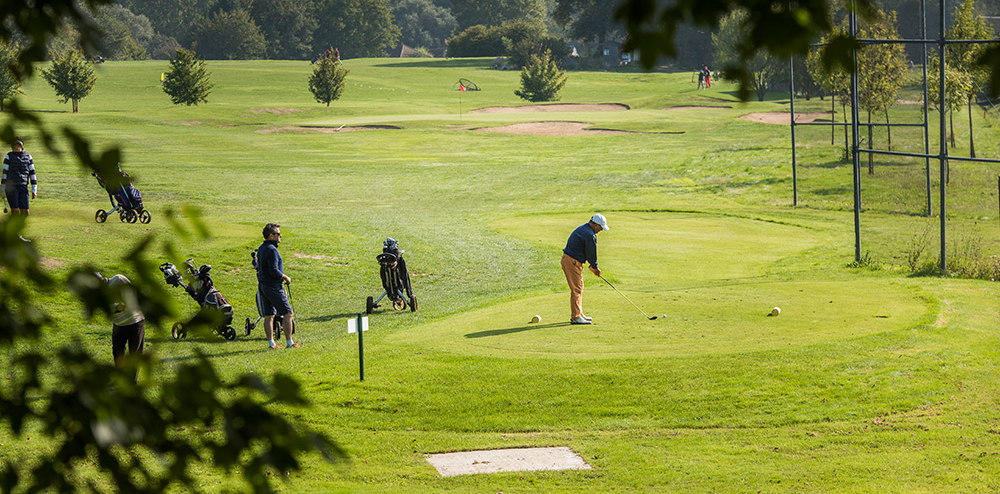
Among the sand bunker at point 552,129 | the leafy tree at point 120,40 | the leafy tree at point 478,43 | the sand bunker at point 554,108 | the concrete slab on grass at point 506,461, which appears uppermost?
the leafy tree at point 120,40

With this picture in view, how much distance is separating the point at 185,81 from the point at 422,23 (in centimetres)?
10399

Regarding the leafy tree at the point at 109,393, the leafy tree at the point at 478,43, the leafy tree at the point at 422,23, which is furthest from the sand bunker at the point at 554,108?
the leafy tree at the point at 422,23

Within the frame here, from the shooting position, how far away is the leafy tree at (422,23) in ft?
551

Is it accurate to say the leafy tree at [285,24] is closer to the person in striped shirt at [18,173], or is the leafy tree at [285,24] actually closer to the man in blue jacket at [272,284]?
the person in striped shirt at [18,173]

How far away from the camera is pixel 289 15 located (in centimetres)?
12650

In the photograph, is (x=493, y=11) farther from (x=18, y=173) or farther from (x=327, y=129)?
(x=18, y=173)

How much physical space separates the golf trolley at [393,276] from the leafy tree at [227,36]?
356ft

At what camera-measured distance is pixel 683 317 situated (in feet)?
51.5

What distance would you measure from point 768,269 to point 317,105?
61349 mm

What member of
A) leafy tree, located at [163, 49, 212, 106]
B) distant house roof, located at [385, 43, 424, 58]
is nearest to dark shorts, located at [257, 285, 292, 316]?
leafy tree, located at [163, 49, 212, 106]

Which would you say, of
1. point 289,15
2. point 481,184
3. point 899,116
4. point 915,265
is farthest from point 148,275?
point 289,15

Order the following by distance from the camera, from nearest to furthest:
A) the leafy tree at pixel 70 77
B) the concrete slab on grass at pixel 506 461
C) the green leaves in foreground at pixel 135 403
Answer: the green leaves in foreground at pixel 135 403
the concrete slab on grass at pixel 506 461
the leafy tree at pixel 70 77

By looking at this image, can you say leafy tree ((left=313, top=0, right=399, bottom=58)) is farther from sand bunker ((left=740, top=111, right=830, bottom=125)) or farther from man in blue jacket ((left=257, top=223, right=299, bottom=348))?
man in blue jacket ((left=257, top=223, right=299, bottom=348))

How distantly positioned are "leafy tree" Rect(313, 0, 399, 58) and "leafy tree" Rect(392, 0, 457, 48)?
93.0 ft
